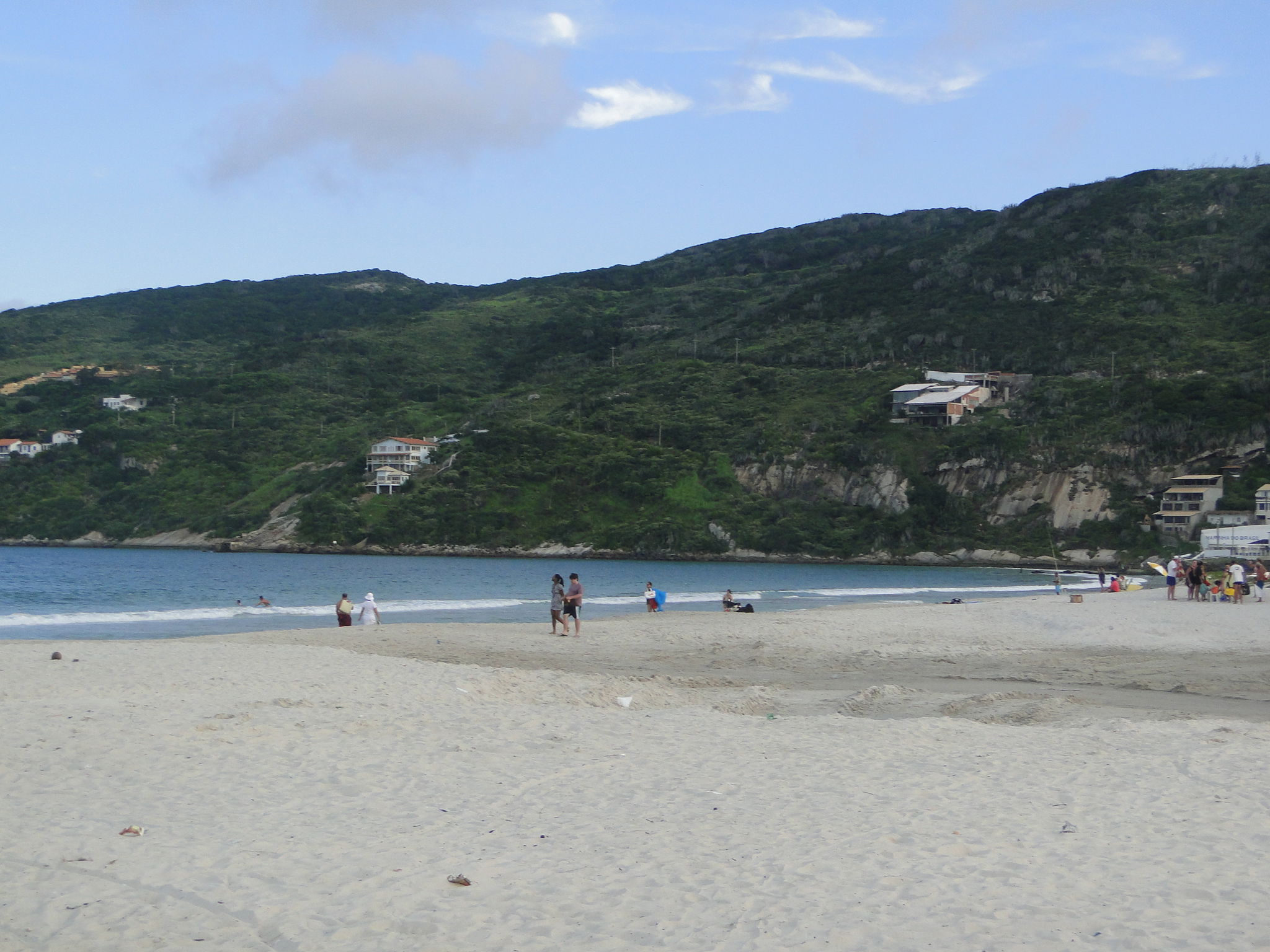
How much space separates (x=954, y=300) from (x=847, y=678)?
11170 cm

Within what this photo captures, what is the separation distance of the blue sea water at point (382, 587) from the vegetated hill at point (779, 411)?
8.07 metres

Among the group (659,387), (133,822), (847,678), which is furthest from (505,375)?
(133,822)

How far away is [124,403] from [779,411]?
251 feet

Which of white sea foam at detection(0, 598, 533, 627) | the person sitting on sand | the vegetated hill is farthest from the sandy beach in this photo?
the vegetated hill

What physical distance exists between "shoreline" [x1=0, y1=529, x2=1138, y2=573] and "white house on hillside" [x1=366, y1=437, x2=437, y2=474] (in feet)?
41.8

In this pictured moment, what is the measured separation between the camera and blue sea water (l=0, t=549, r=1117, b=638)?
31859 mm

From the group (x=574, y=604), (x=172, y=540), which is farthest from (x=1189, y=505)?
(x=172, y=540)

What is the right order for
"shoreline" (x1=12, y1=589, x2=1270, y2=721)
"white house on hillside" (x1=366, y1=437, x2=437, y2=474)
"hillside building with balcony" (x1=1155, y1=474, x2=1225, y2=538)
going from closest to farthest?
"shoreline" (x1=12, y1=589, x2=1270, y2=721)
"hillside building with balcony" (x1=1155, y1=474, x2=1225, y2=538)
"white house on hillside" (x1=366, y1=437, x2=437, y2=474)

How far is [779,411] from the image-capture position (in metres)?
98.2

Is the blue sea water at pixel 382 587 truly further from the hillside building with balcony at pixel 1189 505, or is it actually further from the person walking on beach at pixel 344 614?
the hillside building with balcony at pixel 1189 505

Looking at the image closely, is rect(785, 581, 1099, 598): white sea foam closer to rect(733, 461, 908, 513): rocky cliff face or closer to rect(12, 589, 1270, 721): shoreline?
rect(12, 589, 1270, 721): shoreline

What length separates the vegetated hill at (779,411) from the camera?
82.0 metres

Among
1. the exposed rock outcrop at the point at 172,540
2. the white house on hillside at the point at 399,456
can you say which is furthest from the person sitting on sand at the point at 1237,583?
the exposed rock outcrop at the point at 172,540

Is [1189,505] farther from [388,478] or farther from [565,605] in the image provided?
[388,478]
